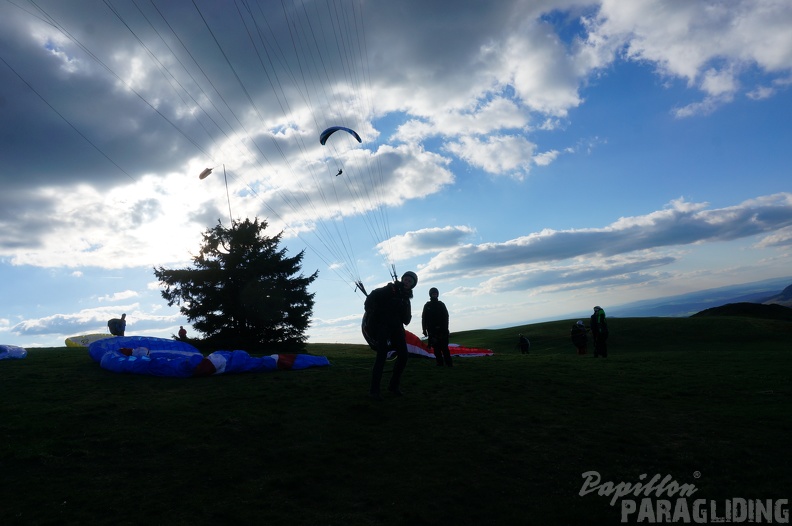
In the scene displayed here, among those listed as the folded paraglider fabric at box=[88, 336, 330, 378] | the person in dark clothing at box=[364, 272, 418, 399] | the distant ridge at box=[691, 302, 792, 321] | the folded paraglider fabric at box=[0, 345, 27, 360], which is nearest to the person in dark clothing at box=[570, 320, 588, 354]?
the folded paraglider fabric at box=[88, 336, 330, 378]

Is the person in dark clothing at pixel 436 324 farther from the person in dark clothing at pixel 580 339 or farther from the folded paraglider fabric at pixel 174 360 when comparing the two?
the person in dark clothing at pixel 580 339

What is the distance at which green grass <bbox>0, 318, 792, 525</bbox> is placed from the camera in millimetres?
4973

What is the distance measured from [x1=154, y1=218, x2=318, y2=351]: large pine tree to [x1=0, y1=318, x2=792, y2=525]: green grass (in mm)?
15825

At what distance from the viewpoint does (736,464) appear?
593 cm

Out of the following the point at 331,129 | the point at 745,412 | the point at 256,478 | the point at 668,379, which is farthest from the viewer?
the point at 331,129

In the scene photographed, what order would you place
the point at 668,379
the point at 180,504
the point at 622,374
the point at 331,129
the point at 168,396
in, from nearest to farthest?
the point at 180,504
the point at 168,396
the point at 668,379
the point at 622,374
the point at 331,129

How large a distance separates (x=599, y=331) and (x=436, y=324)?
10433mm

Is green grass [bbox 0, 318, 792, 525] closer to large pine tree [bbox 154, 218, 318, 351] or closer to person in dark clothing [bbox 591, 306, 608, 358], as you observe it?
person in dark clothing [bbox 591, 306, 608, 358]

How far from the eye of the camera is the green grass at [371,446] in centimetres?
497

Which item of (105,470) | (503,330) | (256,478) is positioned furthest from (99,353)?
(503,330)

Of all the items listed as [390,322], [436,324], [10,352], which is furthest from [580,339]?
[10,352]

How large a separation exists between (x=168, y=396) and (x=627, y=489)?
832 centimetres

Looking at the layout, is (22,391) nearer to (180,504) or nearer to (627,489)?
(180,504)

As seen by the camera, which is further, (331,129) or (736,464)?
(331,129)
